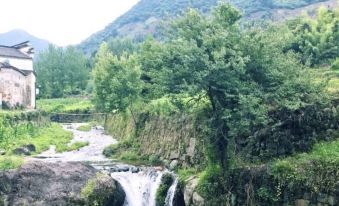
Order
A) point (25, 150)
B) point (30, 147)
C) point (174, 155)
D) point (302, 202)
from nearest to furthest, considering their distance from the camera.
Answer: point (302, 202), point (174, 155), point (25, 150), point (30, 147)

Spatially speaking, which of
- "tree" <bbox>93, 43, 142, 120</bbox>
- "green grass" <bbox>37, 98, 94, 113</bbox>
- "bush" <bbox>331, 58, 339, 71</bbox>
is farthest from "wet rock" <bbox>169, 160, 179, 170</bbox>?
"green grass" <bbox>37, 98, 94, 113</bbox>

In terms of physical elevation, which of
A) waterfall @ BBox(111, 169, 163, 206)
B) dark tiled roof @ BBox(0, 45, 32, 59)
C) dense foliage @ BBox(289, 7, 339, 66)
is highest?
dense foliage @ BBox(289, 7, 339, 66)

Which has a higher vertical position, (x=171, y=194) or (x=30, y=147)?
(x=171, y=194)

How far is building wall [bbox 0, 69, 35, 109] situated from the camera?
149 feet

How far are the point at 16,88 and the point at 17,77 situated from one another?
1326 mm

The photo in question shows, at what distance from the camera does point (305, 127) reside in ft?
74.3

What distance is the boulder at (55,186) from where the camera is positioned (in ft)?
74.7

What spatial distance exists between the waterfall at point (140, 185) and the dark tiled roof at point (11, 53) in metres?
29.3

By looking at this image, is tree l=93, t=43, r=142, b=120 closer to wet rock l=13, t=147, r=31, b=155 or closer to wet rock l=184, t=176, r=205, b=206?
wet rock l=13, t=147, r=31, b=155

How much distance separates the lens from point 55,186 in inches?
925

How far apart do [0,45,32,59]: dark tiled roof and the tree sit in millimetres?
11523

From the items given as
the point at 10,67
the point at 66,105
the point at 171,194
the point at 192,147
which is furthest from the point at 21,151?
the point at 66,105

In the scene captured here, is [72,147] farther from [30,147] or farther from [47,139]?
[30,147]

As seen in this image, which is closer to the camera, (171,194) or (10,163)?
(10,163)
